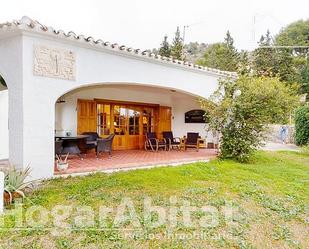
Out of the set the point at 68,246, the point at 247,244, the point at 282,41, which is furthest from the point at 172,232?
the point at 282,41

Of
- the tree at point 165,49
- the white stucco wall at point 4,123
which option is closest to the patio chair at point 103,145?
the white stucco wall at point 4,123

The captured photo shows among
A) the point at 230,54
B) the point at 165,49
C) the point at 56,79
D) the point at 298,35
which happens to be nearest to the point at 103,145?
the point at 56,79

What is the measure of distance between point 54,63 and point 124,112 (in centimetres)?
749

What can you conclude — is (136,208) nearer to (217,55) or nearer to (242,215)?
(242,215)

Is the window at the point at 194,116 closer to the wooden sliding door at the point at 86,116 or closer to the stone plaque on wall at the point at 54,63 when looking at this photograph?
the wooden sliding door at the point at 86,116

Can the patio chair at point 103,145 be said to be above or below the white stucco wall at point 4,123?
below

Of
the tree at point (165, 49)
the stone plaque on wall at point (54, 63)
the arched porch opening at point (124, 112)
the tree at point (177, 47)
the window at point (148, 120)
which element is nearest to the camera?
the stone plaque on wall at point (54, 63)

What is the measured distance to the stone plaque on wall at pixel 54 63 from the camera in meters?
7.55

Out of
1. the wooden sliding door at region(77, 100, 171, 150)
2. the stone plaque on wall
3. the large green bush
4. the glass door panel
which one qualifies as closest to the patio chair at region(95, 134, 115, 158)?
the wooden sliding door at region(77, 100, 171, 150)

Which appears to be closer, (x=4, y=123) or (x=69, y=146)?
(x=69, y=146)

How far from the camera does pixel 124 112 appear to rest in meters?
15.2

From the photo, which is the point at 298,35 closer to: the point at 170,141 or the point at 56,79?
the point at 170,141

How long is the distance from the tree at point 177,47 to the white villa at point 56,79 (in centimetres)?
2461

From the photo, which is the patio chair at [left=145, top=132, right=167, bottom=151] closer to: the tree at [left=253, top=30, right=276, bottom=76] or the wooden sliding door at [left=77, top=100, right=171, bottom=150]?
the wooden sliding door at [left=77, top=100, right=171, bottom=150]
